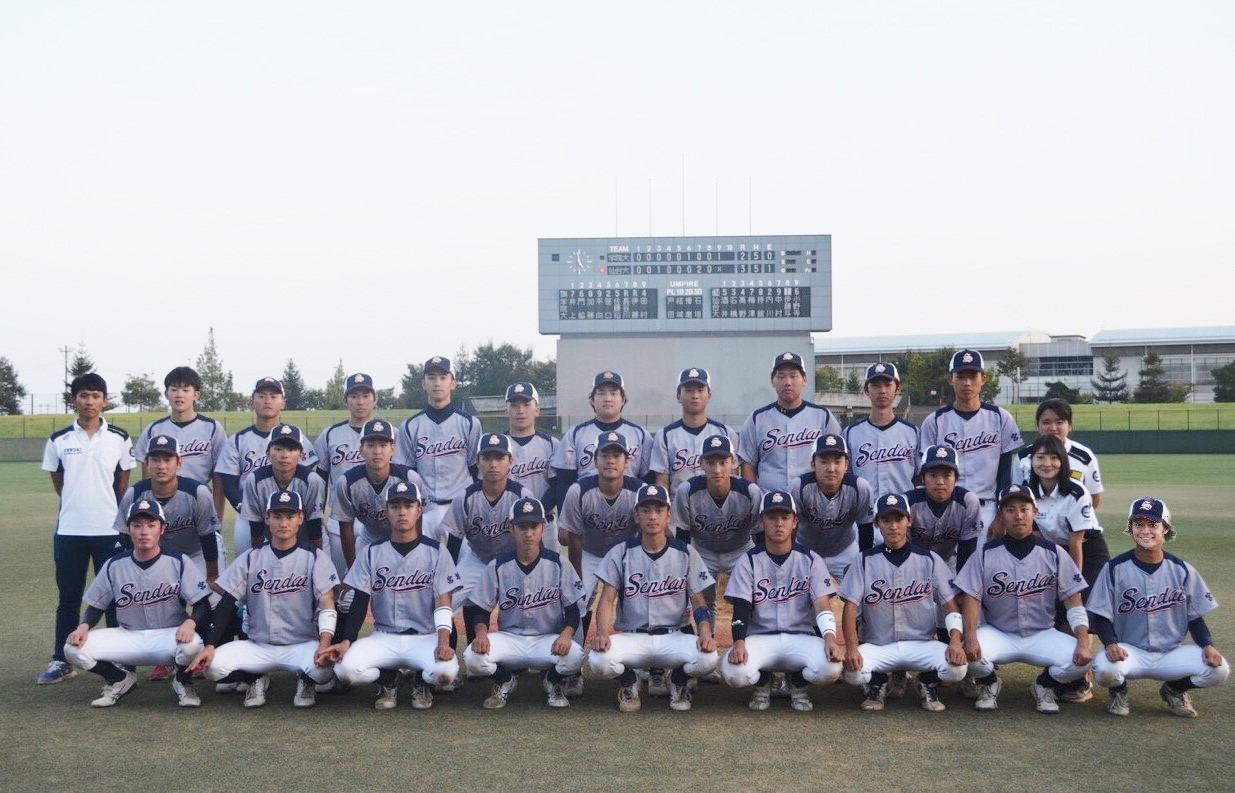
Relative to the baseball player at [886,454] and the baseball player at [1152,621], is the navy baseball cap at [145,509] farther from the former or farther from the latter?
the baseball player at [1152,621]

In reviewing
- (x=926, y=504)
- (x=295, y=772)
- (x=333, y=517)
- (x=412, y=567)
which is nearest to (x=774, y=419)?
(x=926, y=504)

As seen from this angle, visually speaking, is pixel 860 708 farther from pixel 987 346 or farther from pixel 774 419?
pixel 987 346

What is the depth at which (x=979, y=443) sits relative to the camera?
6.70 metres

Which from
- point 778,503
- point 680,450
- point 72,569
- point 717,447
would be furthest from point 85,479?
point 778,503

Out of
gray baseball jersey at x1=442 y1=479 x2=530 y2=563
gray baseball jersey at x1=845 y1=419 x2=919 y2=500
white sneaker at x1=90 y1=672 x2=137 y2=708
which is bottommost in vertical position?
white sneaker at x1=90 y1=672 x2=137 y2=708

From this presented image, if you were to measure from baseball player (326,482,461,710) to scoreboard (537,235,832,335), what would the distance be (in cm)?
2837

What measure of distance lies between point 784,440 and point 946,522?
1.14 meters

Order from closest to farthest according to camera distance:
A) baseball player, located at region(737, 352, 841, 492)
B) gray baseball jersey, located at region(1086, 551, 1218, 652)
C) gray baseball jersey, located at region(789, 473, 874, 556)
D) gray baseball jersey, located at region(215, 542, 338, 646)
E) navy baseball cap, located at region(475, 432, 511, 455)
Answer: gray baseball jersey, located at region(1086, 551, 1218, 652) → gray baseball jersey, located at region(215, 542, 338, 646) → gray baseball jersey, located at region(789, 473, 874, 556) → navy baseball cap, located at region(475, 432, 511, 455) → baseball player, located at region(737, 352, 841, 492)

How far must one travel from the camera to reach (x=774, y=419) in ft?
22.7

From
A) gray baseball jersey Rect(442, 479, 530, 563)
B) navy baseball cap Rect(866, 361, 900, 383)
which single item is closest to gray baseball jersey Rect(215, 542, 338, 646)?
gray baseball jersey Rect(442, 479, 530, 563)

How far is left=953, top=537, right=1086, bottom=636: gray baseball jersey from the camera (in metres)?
5.77

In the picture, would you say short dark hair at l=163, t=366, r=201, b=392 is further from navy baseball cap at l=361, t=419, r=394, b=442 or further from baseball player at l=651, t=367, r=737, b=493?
baseball player at l=651, t=367, r=737, b=493

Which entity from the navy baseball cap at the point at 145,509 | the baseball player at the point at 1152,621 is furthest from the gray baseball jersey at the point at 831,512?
the navy baseball cap at the point at 145,509

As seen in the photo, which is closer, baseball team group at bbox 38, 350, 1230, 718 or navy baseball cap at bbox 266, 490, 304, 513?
baseball team group at bbox 38, 350, 1230, 718
